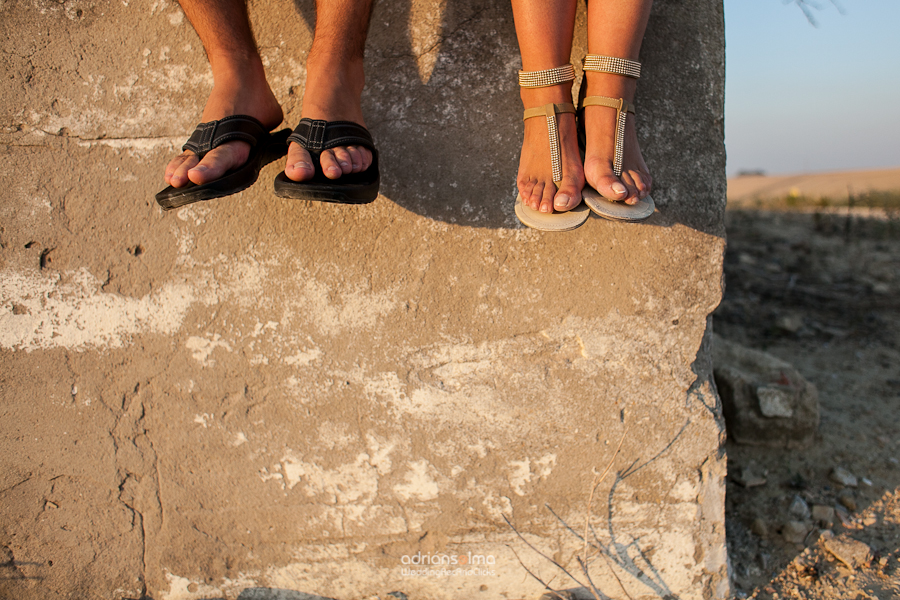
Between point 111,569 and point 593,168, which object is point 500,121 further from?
point 111,569

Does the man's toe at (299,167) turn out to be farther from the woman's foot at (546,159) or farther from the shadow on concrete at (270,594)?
the shadow on concrete at (270,594)

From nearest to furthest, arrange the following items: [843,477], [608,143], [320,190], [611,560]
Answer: [320,190] → [608,143] → [611,560] → [843,477]

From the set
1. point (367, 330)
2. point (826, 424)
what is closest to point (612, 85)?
point (367, 330)

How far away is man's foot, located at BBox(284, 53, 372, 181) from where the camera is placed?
106 cm

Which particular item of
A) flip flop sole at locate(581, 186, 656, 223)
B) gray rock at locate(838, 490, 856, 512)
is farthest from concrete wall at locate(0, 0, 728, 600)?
gray rock at locate(838, 490, 856, 512)

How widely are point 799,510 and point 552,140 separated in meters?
1.56

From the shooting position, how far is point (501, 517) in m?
1.44

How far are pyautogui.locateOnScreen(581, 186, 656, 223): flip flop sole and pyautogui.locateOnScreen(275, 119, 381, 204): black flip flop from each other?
0.46m

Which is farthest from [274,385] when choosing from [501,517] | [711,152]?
[711,152]

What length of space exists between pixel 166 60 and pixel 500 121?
2.87ft

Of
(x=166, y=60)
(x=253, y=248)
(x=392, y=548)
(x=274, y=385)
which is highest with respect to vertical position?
Answer: (x=166, y=60)

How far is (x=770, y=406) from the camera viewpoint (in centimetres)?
206

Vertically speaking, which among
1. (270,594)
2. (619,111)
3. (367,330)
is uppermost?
(619,111)

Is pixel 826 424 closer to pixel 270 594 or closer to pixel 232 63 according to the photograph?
pixel 270 594
